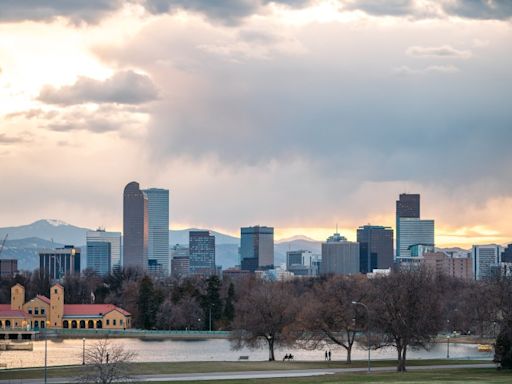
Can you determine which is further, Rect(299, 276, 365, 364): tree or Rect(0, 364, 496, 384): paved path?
Rect(299, 276, 365, 364): tree

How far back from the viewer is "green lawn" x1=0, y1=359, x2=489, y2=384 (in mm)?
99081

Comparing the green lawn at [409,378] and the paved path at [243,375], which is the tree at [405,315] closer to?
the paved path at [243,375]

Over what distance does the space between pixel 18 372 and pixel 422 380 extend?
37.9m

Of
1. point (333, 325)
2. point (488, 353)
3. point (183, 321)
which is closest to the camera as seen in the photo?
point (333, 325)

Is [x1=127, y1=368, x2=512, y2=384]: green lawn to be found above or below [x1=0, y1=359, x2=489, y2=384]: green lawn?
above

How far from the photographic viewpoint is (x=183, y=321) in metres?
195

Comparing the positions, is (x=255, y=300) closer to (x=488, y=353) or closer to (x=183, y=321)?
(x=488, y=353)

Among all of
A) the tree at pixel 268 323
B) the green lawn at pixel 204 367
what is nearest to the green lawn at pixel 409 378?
the green lawn at pixel 204 367

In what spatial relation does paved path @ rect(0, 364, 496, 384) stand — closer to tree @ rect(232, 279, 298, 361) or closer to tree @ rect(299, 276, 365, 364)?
tree @ rect(299, 276, 365, 364)

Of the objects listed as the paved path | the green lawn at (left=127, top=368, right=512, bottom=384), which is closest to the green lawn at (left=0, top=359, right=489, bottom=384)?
the paved path

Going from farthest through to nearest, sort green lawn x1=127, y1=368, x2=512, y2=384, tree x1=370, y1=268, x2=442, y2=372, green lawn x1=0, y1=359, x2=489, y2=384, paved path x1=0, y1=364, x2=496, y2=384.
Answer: tree x1=370, y1=268, x2=442, y2=372 → green lawn x1=0, y1=359, x2=489, y2=384 → paved path x1=0, y1=364, x2=496, y2=384 → green lawn x1=127, y1=368, x2=512, y2=384

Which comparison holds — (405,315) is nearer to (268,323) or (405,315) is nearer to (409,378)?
(409,378)

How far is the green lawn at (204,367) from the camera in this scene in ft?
325

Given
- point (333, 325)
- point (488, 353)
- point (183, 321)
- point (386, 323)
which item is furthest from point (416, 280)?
point (183, 321)
